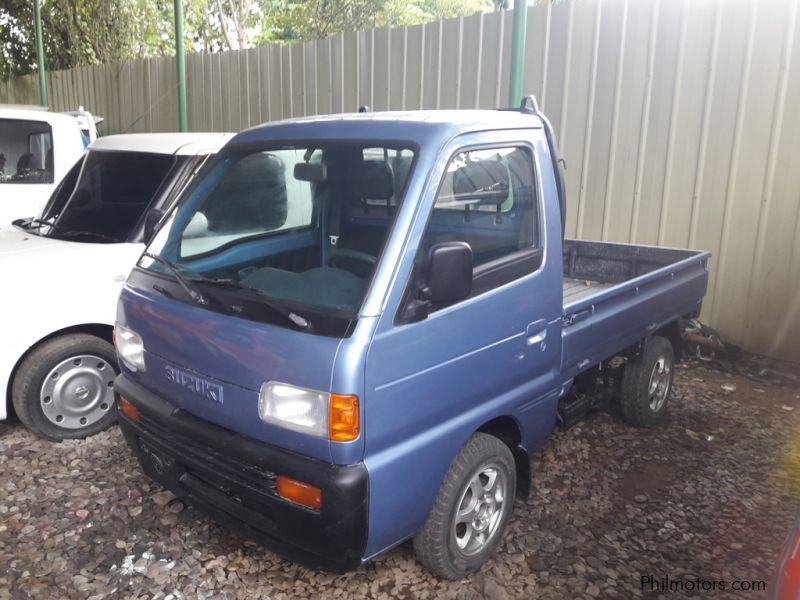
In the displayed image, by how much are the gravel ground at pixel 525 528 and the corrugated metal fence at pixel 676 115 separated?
5.60 feet

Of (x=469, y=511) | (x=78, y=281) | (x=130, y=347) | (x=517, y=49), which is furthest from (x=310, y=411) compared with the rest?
(x=517, y=49)

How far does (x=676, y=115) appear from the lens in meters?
5.87

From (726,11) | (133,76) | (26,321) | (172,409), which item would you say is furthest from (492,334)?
(133,76)

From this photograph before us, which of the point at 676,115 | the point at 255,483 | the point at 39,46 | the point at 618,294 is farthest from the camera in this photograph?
the point at 39,46

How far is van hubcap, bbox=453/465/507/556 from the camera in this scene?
9.82ft

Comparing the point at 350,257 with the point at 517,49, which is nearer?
the point at 350,257

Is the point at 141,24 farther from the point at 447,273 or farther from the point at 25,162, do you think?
the point at 447,273

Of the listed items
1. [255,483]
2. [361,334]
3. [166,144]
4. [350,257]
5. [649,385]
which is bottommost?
[649,385]

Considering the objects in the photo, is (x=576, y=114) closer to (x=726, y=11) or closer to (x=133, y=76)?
(x=726, y=11)

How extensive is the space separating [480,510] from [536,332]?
854 millimetres

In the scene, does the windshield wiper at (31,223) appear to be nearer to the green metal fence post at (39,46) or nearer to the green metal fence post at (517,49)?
the green metal fence post at (517,49)

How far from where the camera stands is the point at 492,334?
9.50ft

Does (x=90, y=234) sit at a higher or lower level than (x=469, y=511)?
higher
